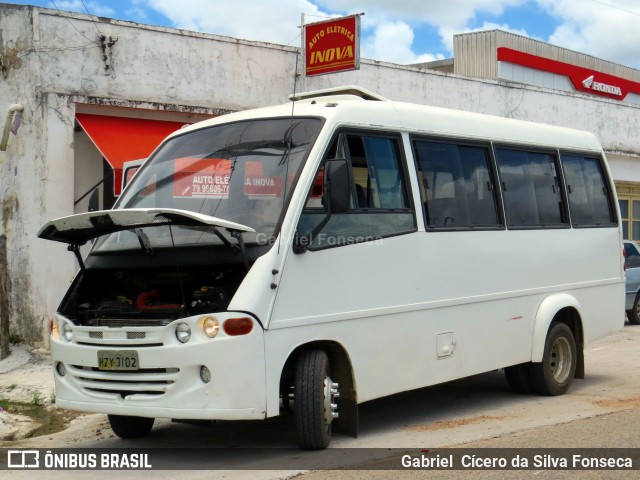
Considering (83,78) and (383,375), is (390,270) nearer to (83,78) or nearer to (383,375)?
(383,375)

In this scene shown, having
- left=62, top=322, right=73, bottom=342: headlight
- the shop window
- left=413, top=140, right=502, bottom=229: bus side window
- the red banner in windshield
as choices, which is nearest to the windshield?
the red banner in windshield

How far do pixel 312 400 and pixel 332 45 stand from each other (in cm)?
1095

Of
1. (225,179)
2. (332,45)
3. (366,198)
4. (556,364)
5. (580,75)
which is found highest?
(580,75)

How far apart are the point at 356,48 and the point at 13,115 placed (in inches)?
240

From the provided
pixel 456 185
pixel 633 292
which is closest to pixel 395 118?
pixel 456 185

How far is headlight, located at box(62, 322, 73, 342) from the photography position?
724cm

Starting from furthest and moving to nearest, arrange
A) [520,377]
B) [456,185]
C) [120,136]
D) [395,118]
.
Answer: [120,136]
[520,377]
[456,185]
[395,118]

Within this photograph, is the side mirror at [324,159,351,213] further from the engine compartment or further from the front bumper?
the front bumper

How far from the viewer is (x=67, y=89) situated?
47.1ft

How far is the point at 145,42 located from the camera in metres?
15.2

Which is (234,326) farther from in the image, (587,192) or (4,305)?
(4,305)

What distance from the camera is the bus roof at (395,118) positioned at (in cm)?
783

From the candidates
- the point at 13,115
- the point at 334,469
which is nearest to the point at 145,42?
the point at 13,115

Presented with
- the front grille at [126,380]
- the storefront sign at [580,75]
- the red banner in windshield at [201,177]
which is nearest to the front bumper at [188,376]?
the front grille at [126,380]
